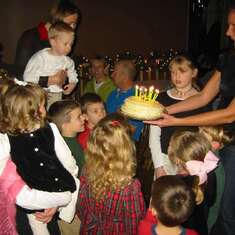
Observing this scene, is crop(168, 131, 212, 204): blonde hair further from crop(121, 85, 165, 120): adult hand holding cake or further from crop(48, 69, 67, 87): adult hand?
crop(48, 69, 67, 87): adult hand

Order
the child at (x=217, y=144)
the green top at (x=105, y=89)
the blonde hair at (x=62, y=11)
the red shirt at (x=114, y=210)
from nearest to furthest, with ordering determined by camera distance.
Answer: the red shirt at (x=114, y=210) < the child at (x=217, y=144) < the blonde hair at (x=62, y=11) < the green top at (x=105, y=89)

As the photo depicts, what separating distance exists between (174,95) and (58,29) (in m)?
1.28

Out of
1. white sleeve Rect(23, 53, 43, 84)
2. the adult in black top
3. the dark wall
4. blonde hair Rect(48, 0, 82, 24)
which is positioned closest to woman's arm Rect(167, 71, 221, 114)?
the adult in black top

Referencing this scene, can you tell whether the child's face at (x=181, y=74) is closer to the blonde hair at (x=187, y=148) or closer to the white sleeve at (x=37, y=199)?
the blonde hair at (x=187, y=148)

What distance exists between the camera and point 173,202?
2.11 meters

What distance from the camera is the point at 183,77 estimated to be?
3.24 meters

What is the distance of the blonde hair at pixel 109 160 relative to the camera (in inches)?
92.0

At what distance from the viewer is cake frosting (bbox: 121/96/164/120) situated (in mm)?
3000

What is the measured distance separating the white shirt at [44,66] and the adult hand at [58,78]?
0.16ft

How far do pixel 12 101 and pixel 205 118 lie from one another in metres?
1.51

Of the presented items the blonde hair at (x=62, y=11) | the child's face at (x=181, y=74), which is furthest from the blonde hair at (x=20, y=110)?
the blonde hair at (x=62, y=11)

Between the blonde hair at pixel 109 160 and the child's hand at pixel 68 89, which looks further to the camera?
the child's hand at pixel 68 89

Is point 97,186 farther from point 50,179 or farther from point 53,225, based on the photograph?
point 53,225

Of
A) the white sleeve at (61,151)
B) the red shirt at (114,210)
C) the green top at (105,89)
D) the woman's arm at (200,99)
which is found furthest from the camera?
the green top at (105,89)
